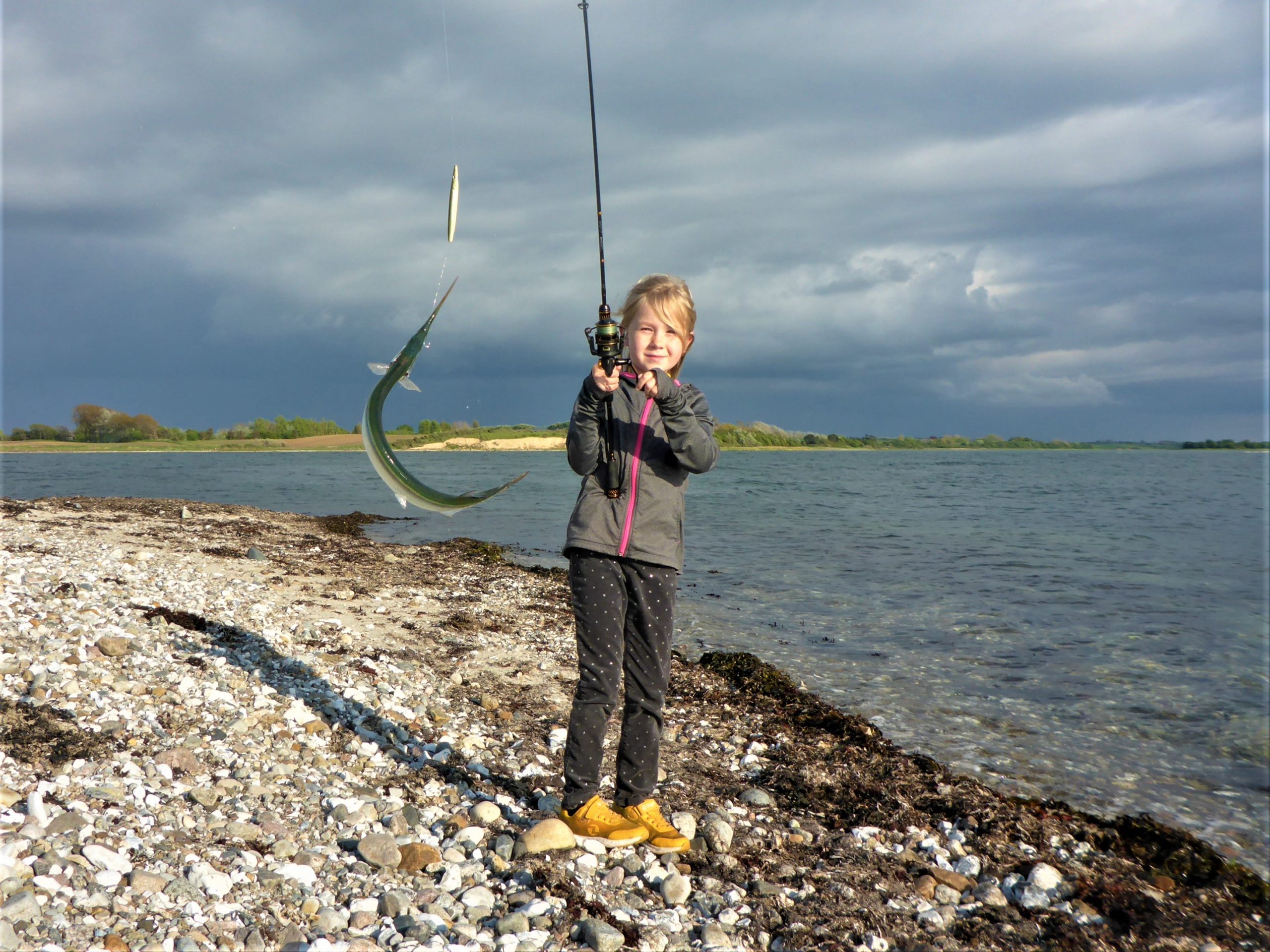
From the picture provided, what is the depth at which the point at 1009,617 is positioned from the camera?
9.86 metres

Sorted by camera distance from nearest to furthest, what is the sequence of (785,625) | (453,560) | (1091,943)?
(1091,943) < (785,625) < (453,560)

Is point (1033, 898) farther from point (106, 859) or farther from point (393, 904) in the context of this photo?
point (106, 859)

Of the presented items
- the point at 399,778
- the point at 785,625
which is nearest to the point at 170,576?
the point at 399,778

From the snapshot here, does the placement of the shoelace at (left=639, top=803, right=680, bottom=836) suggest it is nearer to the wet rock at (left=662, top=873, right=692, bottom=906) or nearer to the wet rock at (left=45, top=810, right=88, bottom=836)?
the wet rock at (left=662, top=873, right=692, bottom=906)

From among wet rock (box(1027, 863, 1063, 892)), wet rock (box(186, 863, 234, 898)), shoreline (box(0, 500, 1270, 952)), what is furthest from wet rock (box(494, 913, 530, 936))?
wet rock (box(1027, 863, 1063, 892))

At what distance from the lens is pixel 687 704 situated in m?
5.90

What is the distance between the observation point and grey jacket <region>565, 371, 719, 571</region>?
335cm

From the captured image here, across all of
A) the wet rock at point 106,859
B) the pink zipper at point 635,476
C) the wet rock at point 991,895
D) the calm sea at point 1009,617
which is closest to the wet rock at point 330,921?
the wet rock at point 106,859

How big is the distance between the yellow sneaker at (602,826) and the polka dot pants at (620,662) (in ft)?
0.15

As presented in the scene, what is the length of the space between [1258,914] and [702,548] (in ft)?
41.5

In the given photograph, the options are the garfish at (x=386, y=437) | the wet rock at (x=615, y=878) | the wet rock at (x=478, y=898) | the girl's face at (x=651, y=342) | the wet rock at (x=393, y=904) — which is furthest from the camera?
the garfish at (x=386, y=437)

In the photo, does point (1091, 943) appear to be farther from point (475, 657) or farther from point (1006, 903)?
point (475, 657)

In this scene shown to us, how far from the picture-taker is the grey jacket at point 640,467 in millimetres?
3352

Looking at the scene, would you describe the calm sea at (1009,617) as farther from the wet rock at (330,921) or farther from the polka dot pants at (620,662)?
the wet rock at (330,921)
